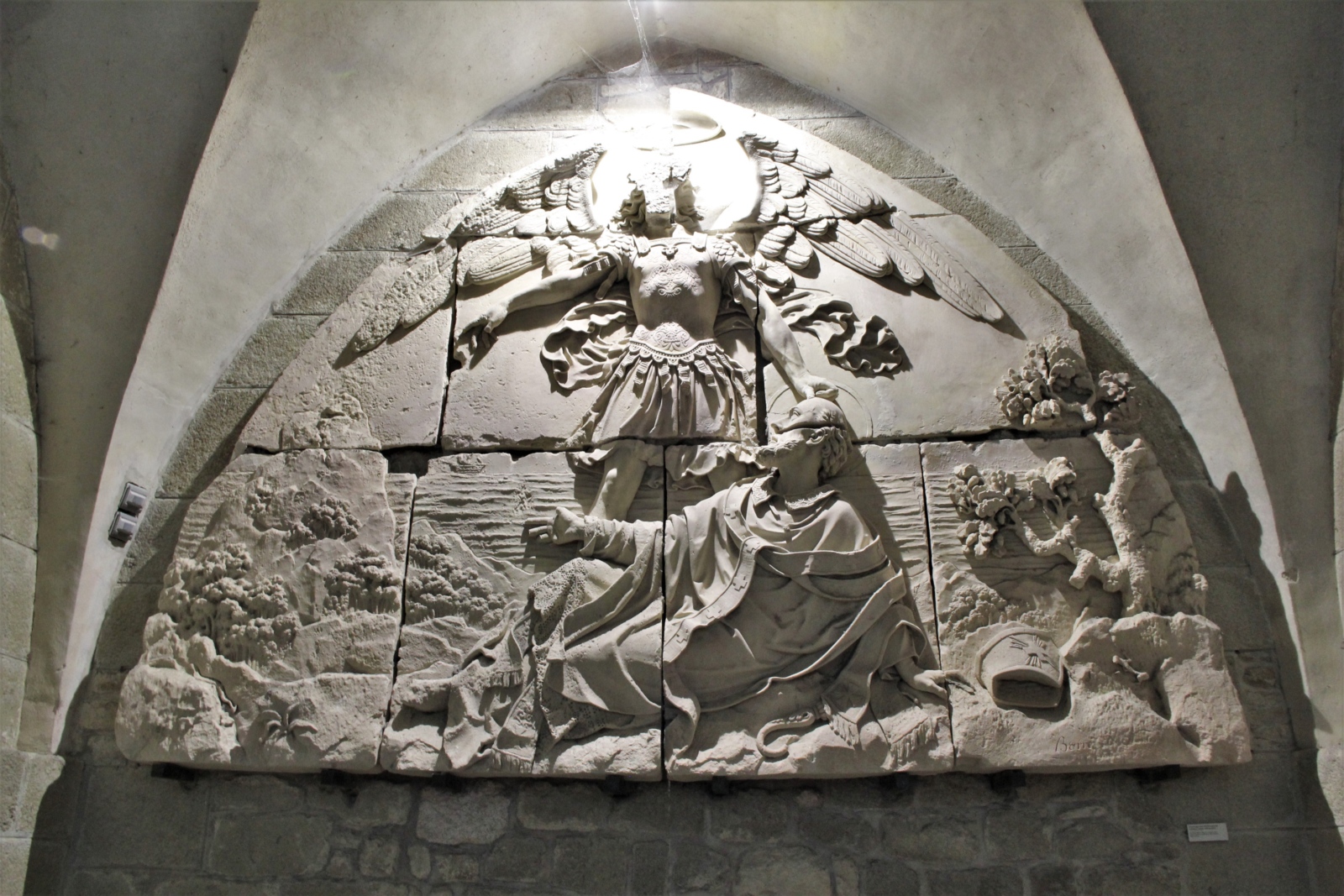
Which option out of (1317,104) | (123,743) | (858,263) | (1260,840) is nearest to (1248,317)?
(1317,104)

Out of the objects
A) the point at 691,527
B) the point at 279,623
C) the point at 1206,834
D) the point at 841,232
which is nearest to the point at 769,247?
the point at 841,232

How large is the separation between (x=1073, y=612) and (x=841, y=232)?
191cm

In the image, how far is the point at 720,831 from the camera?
3395mm

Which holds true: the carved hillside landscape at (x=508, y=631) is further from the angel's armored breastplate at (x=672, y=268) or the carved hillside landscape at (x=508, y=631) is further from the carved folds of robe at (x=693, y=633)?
the angel's armored breastplate at (x=672, y=268)

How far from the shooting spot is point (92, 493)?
4027 mm

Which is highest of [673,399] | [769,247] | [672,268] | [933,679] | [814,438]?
[769,247]

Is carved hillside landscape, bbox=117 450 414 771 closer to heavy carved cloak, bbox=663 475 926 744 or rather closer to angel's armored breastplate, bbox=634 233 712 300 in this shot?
heavy carved cloak, bbox=663 475 926 744

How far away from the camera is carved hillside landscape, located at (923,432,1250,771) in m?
3.28

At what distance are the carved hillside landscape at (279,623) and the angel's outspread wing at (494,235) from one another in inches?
29.3

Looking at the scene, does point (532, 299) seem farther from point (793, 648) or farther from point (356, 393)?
point (793, 648)

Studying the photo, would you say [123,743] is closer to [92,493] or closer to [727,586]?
[92,493]

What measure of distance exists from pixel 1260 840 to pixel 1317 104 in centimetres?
275

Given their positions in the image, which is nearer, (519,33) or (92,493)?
(92,493)

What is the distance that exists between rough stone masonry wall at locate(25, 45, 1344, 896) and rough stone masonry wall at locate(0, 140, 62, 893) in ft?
0.25
